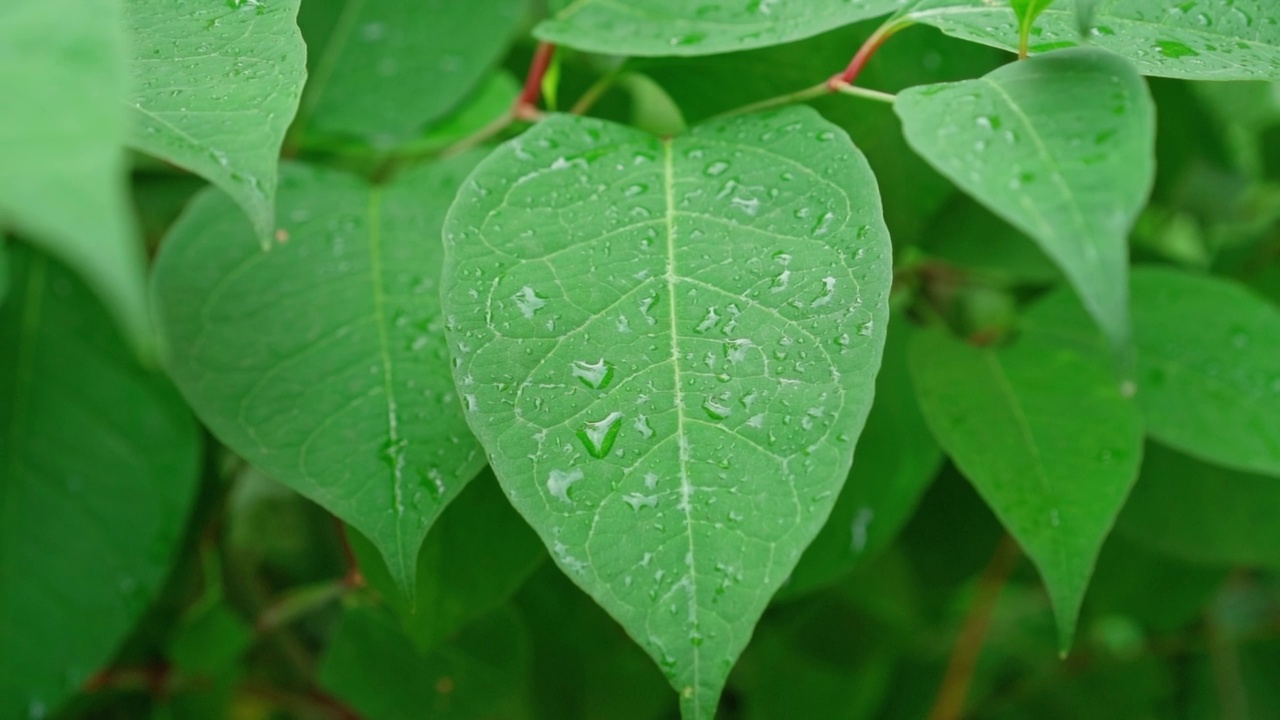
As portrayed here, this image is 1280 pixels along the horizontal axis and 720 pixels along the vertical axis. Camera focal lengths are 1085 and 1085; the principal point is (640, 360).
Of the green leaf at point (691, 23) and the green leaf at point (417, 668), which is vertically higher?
the green leaf at point (691, 23)

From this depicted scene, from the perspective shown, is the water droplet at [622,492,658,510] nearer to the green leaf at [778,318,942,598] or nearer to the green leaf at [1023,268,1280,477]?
the green leaf at [778,318,942,598]

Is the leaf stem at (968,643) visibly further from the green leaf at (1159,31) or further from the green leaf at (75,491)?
the green leaf at (75,491)

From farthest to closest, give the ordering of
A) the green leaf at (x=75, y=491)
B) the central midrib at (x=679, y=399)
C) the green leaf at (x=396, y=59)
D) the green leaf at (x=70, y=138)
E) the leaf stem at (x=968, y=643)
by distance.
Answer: the leaf stem at (x=968, y=643) → the green leaf at (x=396, y=59) → the green leaf at (x=75, y=491) → the central midrib at (x=679, y=399) → the green leaf at (x=70, y=138)

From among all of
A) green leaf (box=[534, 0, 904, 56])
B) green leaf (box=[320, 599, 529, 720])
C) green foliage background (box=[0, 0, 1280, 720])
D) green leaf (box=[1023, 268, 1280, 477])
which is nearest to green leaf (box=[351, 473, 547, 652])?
green foliage background (box=[0, 0, 1280, 720])

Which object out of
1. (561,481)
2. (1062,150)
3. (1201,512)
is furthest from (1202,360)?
(561,481)

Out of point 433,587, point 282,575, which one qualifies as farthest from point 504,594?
point 282,575

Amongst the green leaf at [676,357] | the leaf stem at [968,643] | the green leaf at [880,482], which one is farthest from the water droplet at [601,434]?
the leaf stem at [968,643]
